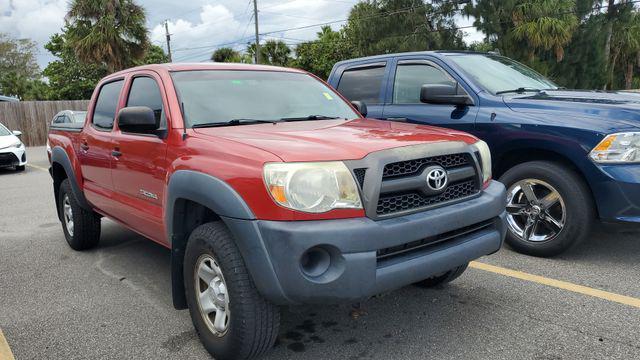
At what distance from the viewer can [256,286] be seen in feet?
8.18

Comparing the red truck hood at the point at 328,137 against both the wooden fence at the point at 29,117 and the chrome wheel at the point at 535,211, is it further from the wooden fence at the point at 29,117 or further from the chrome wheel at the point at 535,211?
the wooden fence at the point at 29,117

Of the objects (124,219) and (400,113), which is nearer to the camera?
(124,219)

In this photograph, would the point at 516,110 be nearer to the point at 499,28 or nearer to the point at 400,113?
the point at 400,113

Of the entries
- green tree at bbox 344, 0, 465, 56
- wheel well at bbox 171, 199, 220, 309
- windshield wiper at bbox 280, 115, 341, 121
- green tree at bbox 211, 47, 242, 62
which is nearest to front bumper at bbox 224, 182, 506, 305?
wheel well at bbox 171, 199, 220, 309

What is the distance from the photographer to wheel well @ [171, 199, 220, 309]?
302 centimetres

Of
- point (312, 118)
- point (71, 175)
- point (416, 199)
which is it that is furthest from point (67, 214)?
point (416, 199)

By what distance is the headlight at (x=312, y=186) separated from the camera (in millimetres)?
2424

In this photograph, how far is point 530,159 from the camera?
4586mm

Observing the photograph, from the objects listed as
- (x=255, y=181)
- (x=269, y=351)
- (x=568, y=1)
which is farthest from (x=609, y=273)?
(x=568, y=1)

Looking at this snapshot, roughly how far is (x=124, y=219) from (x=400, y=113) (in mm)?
2942

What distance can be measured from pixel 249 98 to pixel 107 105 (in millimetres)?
1641

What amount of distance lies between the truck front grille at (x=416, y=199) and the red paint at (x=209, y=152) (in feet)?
0.59

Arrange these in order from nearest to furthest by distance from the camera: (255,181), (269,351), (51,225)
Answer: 1. (255,181)
2. (269,351)
3. (51,225)

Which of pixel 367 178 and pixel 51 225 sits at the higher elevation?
pixel 367 178
